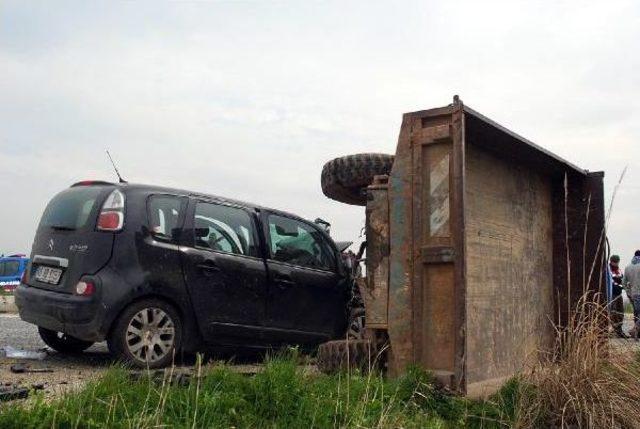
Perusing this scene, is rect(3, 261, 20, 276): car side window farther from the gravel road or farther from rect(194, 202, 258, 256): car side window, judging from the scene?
rect(194, 202, 258, 256): car side window

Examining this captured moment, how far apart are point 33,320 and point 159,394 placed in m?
2.92

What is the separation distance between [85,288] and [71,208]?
0.92 metres

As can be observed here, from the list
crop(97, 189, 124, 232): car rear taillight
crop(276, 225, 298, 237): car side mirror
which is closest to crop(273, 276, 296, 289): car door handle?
crop(276, 225, 298, 237): car side mirror

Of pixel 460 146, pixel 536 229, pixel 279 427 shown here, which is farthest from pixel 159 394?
pixel 536 229

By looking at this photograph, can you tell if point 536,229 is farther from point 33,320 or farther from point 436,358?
point 33,320

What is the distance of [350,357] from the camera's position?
4812mm

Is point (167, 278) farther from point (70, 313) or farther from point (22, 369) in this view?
point (22, 369)

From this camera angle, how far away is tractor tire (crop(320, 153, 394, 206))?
7.14 meters

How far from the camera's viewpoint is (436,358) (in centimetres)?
461

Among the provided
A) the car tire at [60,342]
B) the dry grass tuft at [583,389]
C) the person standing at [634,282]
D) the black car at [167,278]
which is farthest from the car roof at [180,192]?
the person standing at [634,282]

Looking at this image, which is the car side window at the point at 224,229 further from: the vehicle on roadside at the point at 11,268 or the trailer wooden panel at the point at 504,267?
the vehicle on roadside at the point at 11,268

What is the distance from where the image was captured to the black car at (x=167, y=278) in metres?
5.66

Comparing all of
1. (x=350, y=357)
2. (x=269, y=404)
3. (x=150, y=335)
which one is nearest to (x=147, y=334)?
(x=150, y=335)

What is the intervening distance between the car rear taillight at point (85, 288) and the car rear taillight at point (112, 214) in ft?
1.60
